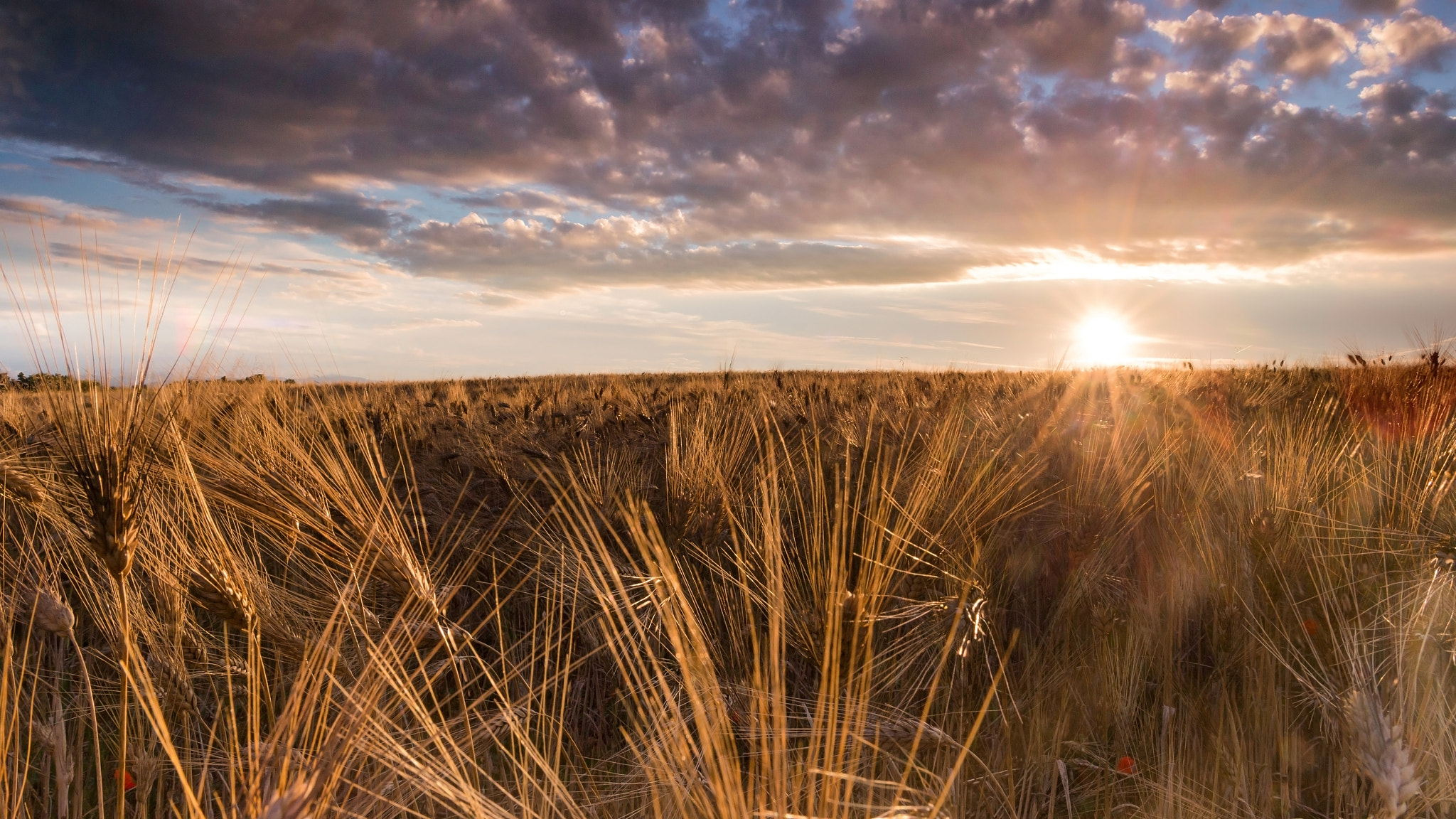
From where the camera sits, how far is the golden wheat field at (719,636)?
1354mm

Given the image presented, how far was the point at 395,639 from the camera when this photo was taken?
1.85 meters

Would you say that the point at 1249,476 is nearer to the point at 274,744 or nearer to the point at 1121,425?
the point at 1121,425

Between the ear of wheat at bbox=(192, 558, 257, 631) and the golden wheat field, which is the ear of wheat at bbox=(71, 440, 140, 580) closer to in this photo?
the golden wheat field

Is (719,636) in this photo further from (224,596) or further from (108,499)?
(108,499)

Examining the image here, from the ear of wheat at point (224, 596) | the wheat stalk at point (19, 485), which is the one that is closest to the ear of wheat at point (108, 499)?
the ear of wheat at point (224, 596)

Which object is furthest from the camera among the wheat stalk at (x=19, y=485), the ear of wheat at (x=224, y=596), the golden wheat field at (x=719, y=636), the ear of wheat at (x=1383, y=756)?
the wheat stalk at (x=19, y=485)

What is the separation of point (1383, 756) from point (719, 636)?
65.3 inches

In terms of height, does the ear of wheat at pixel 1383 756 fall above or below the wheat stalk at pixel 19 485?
below

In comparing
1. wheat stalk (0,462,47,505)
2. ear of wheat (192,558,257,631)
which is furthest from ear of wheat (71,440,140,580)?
wheat stalk (0,462,47,505)

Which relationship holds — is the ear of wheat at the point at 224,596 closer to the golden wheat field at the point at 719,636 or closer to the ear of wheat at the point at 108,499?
the golden wheat field at the point at 719,636

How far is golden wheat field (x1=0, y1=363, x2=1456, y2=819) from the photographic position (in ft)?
4.44

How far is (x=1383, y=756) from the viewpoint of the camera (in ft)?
4.21

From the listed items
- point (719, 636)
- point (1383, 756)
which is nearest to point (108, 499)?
point (719, 636)

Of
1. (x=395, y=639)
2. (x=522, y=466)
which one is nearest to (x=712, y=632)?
(x=395, y=639)
